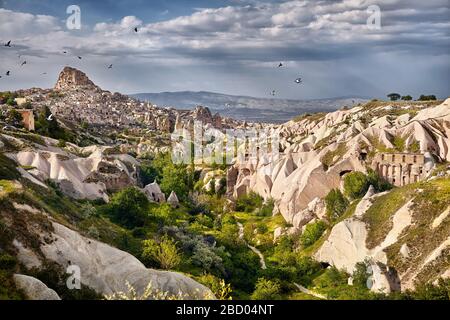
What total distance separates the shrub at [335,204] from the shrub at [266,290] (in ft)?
47.1

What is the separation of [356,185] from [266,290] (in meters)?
20.5

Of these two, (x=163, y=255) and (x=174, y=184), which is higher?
(x=163, y=255)

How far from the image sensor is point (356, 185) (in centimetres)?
5141

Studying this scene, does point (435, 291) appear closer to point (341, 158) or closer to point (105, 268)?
point (105, 268)

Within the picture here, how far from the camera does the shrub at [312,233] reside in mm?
47469

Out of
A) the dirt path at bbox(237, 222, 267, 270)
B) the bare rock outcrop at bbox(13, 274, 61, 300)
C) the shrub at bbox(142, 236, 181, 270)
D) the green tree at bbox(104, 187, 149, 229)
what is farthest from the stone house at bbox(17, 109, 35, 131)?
the bare rock outcrop at bbox(13, 274, 61, 300)

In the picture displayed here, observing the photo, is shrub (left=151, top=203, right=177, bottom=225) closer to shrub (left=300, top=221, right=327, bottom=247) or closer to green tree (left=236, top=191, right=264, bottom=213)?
shrub (left=300, top=221, right=327, bottom=247)

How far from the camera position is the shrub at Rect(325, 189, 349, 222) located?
49.6 m

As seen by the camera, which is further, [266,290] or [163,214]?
[163,214]

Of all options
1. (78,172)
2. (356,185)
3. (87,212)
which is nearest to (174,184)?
(78,172)

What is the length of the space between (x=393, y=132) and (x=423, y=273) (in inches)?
1228

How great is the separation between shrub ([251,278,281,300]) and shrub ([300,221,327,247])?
1088 cm
